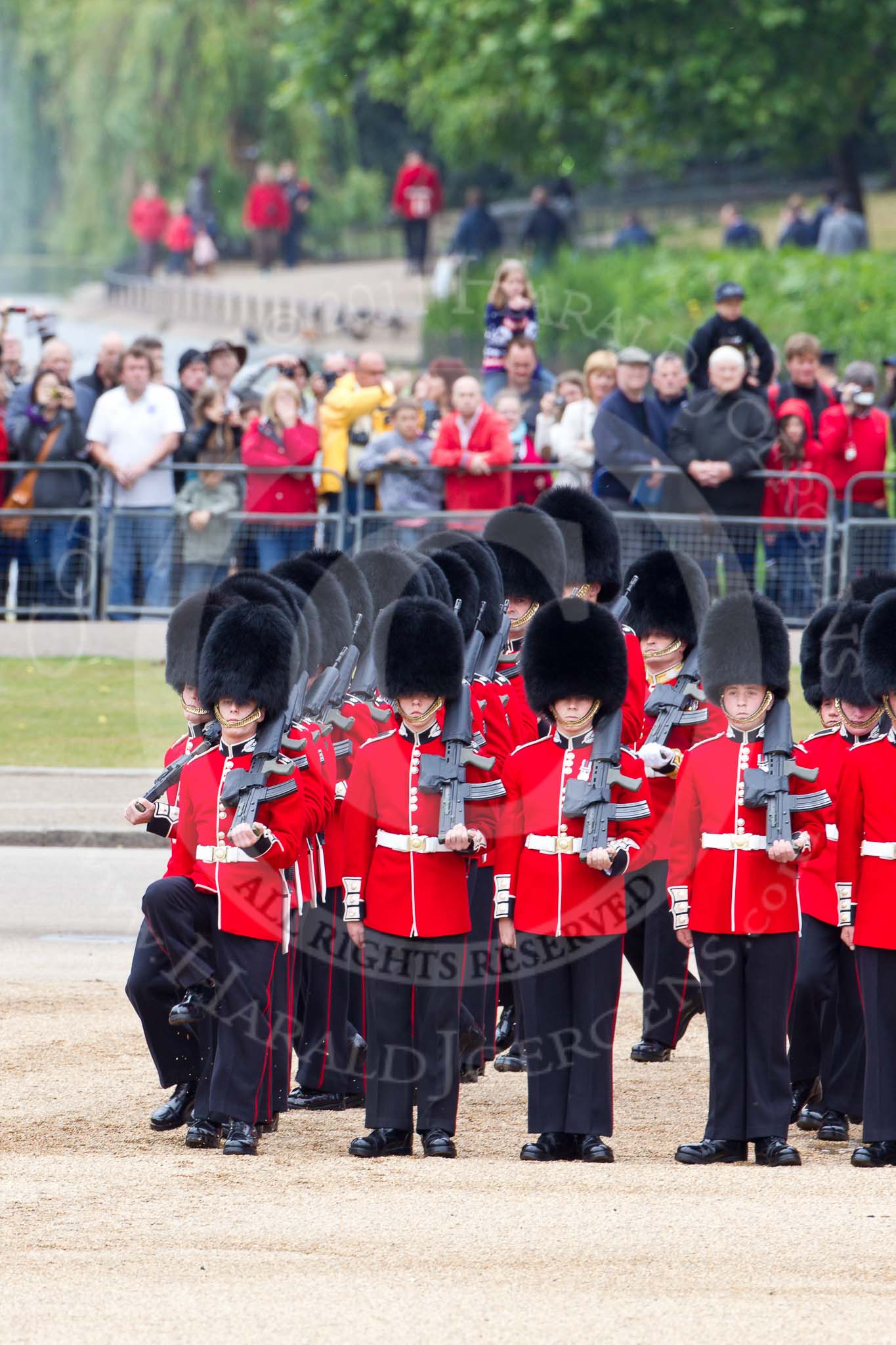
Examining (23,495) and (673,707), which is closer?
(673,707)

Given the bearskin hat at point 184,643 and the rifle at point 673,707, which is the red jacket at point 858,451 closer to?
the rifle at point 673,707

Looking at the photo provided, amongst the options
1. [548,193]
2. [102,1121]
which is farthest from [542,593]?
[548,193]

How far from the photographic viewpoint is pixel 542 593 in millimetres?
8664

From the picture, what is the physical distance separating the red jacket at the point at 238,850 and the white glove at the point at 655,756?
1.52 m

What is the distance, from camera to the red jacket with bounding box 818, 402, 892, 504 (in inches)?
530

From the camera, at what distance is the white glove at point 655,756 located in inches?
314

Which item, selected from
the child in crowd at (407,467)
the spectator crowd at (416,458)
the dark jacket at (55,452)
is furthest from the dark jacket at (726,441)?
the dark jacket at (55,452)

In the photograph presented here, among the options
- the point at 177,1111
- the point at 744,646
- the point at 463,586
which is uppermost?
the point at 463,586

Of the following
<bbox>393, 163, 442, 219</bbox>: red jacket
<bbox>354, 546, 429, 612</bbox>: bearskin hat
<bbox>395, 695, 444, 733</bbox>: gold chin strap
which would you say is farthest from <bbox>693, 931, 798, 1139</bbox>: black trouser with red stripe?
<bbox>393, 163, 442, 219</bbox>: red jacket

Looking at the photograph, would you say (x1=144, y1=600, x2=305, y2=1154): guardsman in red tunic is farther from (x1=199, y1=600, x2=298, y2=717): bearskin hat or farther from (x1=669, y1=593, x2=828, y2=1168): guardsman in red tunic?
(x1=669, y1=593, x2=828, y2=1168): guardsman in red tunic

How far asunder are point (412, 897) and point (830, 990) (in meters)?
1.40

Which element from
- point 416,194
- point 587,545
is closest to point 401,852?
point 587,545

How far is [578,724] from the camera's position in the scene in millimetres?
Result: 6988

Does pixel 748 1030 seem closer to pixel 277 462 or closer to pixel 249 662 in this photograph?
pixel 249 662
